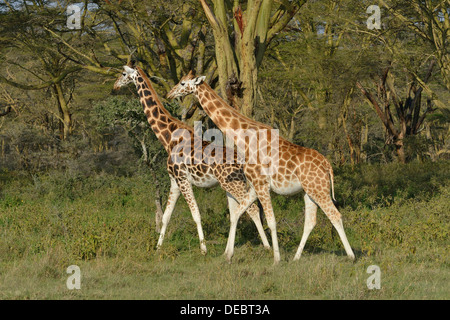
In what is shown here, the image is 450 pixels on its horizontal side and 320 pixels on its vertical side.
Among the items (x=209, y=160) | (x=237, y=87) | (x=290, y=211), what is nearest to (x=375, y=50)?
(x=290, y=211)

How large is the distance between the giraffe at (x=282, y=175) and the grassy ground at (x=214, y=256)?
53 cm

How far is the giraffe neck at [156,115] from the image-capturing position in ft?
31.9

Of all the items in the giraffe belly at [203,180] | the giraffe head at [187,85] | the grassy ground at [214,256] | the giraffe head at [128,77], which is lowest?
the grassy ground at [214,256]

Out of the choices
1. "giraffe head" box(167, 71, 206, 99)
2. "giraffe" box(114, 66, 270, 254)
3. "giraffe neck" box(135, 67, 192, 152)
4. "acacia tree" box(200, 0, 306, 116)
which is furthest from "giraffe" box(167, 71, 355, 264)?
"acacia tree" box(200, 0, 306, 116)

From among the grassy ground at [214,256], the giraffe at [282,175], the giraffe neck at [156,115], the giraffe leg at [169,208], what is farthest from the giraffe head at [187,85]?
the grassy ground at [214,256]

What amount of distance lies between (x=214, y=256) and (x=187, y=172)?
1.36m

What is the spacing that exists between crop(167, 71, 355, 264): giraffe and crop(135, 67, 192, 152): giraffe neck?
2.06ft

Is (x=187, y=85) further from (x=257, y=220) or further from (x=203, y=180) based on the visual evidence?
(x=257, y=220)

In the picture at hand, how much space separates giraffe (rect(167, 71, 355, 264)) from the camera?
8.54 metres

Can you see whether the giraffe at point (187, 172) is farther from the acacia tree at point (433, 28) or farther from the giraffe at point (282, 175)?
the acacia tree at point (433, 28)

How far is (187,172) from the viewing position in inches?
373

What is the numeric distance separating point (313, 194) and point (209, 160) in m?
1.71

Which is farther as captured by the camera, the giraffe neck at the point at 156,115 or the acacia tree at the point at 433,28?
the acacia tree at the point at 433,28

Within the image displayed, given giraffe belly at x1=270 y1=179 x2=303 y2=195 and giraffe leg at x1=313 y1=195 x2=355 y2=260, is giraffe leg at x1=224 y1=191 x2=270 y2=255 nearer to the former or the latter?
giraffe belly at x1=270 y1=179 x2=303 y2=195
